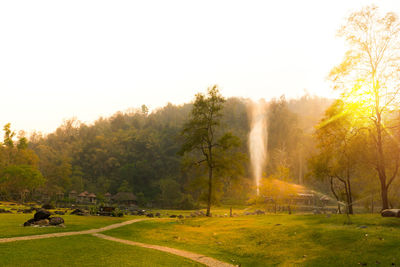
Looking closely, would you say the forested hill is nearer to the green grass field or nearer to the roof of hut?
the roof of hut

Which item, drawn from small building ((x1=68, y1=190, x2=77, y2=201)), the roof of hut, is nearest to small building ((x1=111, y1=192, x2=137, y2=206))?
the roof of hut

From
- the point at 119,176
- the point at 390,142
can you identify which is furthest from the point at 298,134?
the point at 390,142

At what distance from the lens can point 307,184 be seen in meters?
85.5

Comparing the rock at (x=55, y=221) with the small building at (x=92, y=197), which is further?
the small building at (x=92, y=197)

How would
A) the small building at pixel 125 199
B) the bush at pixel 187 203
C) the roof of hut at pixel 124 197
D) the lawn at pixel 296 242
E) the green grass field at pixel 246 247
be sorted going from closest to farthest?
1. the green grass field at pixel 246 247
2. the lawn at pixel 296 242
3. the bush at pixel 187 203
4. the roof of hut at pixel 124 197
5. the small building at pixel 125 199

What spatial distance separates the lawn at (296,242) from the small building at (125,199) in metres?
54.2

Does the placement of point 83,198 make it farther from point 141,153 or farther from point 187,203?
point 141,153

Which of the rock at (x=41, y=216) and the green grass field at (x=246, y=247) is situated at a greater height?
the rock at (x=41, y=216)

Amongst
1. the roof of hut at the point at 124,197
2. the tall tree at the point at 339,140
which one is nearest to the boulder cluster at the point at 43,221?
the tall tree at the point at 339,140

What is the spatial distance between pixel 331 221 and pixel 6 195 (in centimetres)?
7113

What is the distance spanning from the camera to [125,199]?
7569cm

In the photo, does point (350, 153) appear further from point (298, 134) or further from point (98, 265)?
point (298, 134)

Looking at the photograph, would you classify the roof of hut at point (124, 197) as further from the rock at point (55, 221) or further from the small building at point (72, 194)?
the rock at point (55, 221)

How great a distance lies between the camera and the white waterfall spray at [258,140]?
308 feet
